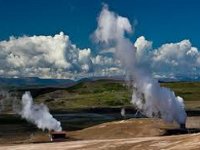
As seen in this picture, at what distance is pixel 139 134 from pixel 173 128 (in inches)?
390

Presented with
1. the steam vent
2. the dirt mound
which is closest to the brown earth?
the dirt mound

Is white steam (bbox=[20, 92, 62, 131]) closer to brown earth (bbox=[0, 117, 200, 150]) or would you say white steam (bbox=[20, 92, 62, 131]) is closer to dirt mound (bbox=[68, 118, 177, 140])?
dirt mound (bbox=[68, 118, 177, 140])

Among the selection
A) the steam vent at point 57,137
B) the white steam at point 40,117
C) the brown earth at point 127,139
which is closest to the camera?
the brown earth at point 127,139

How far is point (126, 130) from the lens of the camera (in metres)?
94.8

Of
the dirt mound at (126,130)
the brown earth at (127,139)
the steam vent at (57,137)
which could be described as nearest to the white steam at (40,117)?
the dirt mound at (126,130)

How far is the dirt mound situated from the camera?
92.9 m

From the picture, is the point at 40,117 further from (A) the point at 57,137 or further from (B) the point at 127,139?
(B) the point at 127,139

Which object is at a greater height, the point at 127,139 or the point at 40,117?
the point at 40,117

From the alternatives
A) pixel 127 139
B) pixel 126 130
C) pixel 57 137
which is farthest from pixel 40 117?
pixel 127 139

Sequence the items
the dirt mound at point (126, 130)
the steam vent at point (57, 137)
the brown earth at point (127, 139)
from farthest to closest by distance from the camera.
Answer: the dirt mound at point (126, 130) < the steam vent at point (57, 137) < the brown earth at point (127, 139)

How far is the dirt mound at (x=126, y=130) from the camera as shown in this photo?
92.9 metres

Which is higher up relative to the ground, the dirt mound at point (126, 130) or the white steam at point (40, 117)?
the white steam at point (40, 117)

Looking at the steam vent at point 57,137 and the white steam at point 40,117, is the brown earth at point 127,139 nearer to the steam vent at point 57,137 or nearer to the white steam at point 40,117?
the steam vent at point 57,137

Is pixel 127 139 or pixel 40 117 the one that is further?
pixel 40 117
